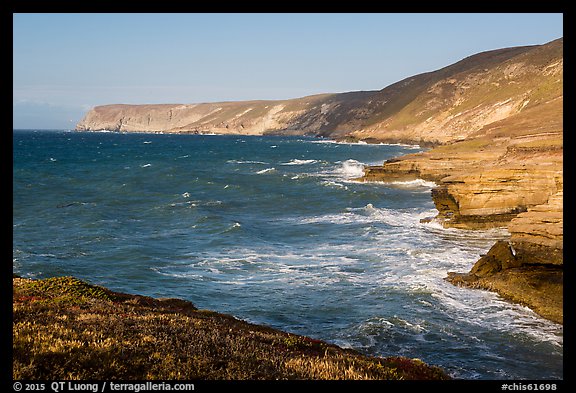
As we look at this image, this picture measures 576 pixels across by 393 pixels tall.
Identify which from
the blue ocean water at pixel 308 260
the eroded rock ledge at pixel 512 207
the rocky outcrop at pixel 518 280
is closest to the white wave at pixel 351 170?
the eroded rock ledge at pixel 512 207

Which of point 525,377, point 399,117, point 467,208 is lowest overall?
point 525,377

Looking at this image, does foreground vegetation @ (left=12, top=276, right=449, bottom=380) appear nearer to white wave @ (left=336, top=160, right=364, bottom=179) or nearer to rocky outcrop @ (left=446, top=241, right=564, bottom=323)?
rocky outcrop @ (left=446, top=241, right=564, bottom=323)

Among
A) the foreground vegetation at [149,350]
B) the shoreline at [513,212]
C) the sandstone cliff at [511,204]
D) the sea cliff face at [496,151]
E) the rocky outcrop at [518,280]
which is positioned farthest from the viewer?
the sea cliff face at [496,151]

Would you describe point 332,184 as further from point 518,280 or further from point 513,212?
point 518,280

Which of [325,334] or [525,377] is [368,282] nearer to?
[325,334]

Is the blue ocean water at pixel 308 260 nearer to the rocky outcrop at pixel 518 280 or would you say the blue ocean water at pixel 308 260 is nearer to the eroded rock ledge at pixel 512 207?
the rocky outcrop at pixel 518 280

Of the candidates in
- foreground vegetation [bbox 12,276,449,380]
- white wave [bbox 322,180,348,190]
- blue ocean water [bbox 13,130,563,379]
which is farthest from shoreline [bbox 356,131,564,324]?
foreground vegetation [bbox 12,276,449,380]

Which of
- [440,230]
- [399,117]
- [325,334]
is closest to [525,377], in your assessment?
[325,334]
